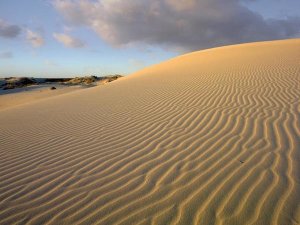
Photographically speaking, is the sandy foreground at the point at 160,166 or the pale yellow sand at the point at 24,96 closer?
the sandy foreground at the point at 160,166

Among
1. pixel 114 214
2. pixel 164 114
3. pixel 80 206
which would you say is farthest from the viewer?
pixel 164 114

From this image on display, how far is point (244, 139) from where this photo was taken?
14.0 ft

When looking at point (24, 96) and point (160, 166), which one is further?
point (24, 96)

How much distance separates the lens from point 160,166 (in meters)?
3.56

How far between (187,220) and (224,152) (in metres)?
1.63

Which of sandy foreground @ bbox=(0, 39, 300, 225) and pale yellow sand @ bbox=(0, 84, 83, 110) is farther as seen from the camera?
pale yellow sand @ bbox=(0, 84, 83, 110)

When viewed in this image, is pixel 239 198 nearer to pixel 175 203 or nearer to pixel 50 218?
pixel 175 203

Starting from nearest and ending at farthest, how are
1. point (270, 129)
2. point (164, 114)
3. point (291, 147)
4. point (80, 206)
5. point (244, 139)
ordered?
1. point (80, 206)
2. point (291, 147)
3. point (244, 139)
4. point (270, 129)
5. point (164, 114)

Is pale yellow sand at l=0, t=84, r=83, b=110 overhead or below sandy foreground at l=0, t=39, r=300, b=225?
below

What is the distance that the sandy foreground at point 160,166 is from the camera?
2602mm

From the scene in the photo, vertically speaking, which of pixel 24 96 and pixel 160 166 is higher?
pixel 160 166

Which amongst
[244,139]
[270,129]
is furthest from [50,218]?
[270,129]

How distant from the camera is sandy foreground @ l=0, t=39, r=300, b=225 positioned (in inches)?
102

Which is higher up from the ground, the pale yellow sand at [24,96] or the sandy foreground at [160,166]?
the sandy foreground at [160,166]
